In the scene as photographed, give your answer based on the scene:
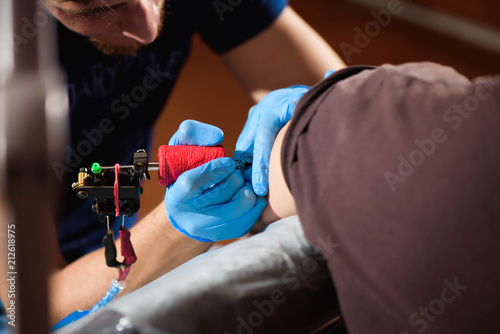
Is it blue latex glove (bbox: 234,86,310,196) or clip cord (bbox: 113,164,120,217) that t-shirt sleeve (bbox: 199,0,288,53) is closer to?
blue latex glove (bbox: 234,86,310,196)

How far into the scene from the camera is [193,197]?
1.72 feet

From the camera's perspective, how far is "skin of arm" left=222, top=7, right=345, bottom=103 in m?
0.91

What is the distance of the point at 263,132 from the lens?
54 cm

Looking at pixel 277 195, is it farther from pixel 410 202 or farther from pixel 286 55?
pixel 286 55

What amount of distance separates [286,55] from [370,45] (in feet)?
1.73

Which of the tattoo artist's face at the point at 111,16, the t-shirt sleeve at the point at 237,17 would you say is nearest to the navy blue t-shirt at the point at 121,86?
the t-shirt sleeve at the point at 237,17

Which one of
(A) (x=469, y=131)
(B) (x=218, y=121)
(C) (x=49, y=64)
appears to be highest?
(C) (x=49, y=64)

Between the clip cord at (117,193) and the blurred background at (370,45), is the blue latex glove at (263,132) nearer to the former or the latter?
the clip cord at (117,193)

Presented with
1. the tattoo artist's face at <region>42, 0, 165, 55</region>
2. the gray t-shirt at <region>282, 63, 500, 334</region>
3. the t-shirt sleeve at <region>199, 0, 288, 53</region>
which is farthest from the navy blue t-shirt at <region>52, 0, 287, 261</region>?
the gray t-shirt at <region>282, 63, 500, 334</region>

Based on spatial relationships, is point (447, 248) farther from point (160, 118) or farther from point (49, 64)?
point (160, 118)

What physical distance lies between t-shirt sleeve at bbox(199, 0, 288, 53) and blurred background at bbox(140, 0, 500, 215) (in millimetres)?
121

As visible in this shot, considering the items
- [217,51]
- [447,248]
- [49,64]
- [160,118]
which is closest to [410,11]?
[217,51]

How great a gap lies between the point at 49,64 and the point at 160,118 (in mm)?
870

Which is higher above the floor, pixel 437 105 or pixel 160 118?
pixel 437 105
